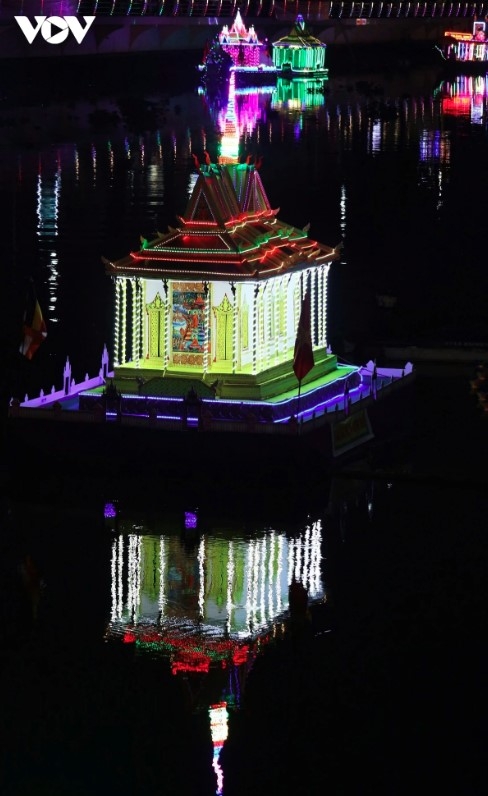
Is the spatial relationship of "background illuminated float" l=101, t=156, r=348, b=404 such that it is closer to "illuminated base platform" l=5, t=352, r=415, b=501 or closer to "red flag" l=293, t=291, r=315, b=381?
"illuminated base platform" l=5, t=352, r=415, b=501

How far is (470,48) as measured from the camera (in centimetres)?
16862

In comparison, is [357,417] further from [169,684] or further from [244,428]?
[169,684]

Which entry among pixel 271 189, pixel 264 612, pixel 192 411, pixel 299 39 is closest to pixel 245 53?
pixel 299 39

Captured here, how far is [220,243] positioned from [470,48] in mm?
137261

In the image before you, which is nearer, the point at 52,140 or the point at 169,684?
the point at 169,684

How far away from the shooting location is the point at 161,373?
34.7 metres

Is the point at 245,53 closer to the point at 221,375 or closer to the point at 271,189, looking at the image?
the point at 271,189

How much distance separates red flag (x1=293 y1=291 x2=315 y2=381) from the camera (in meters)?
33.6

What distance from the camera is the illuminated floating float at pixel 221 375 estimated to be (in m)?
33.0

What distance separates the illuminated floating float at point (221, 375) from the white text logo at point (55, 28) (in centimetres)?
7603

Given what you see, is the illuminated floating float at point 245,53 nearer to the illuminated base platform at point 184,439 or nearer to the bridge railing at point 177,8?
the bridge railing at point 177,8

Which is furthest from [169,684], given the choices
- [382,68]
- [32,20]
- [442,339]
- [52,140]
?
[382,68]

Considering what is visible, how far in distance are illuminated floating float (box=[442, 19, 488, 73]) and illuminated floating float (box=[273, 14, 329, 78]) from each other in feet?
61.1

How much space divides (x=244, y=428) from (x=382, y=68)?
129m
